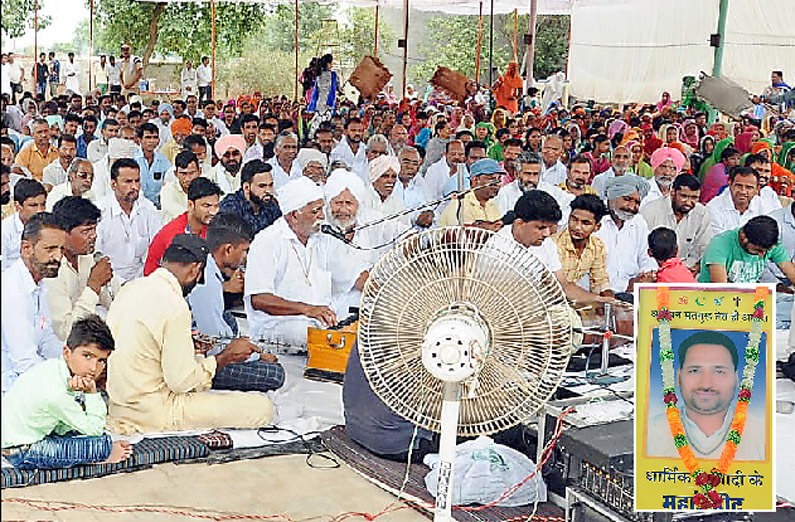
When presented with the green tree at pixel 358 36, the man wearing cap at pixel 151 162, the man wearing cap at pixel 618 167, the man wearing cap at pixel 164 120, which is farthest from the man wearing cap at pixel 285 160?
the green tree at pixel 358 36

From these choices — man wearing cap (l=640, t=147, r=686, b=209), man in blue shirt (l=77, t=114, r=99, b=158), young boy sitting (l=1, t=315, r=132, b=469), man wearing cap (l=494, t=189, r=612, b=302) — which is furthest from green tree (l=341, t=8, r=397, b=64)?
young boy sitting (l=1, t=315, r=132, b=469)

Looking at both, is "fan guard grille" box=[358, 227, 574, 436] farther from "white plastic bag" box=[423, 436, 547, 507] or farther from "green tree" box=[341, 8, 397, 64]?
"green tree" box=[341, 8, 397, 64]

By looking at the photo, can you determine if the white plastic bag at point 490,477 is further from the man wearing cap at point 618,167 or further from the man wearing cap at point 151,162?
the man wearing cap at point 151,162

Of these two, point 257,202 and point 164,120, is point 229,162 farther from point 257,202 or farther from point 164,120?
point 164,120

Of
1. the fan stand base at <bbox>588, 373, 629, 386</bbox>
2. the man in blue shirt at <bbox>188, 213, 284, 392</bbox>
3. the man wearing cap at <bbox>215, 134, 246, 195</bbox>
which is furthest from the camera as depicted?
the man wearing cap at <bbox>215, 134, 246, 195</bbox>

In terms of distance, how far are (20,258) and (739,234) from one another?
3.27 m

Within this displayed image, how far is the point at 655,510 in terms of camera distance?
114 inches

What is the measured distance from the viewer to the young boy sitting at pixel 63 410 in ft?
12.4

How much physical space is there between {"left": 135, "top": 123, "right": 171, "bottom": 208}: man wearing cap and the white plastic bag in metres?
5.36

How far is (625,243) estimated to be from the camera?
21.3 feet

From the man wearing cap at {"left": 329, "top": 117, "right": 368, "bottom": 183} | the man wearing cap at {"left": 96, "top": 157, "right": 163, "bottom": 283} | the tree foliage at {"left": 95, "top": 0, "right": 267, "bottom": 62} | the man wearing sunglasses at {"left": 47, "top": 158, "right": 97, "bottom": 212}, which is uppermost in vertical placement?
the tree foliage at {"left": 95, "top": 0, "right": 267, "bottom": 62}

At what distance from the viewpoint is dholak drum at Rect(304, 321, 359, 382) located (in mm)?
5141

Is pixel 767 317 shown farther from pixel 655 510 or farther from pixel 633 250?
pixel 633 250

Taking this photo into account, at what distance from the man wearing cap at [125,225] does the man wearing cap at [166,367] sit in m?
1.96
